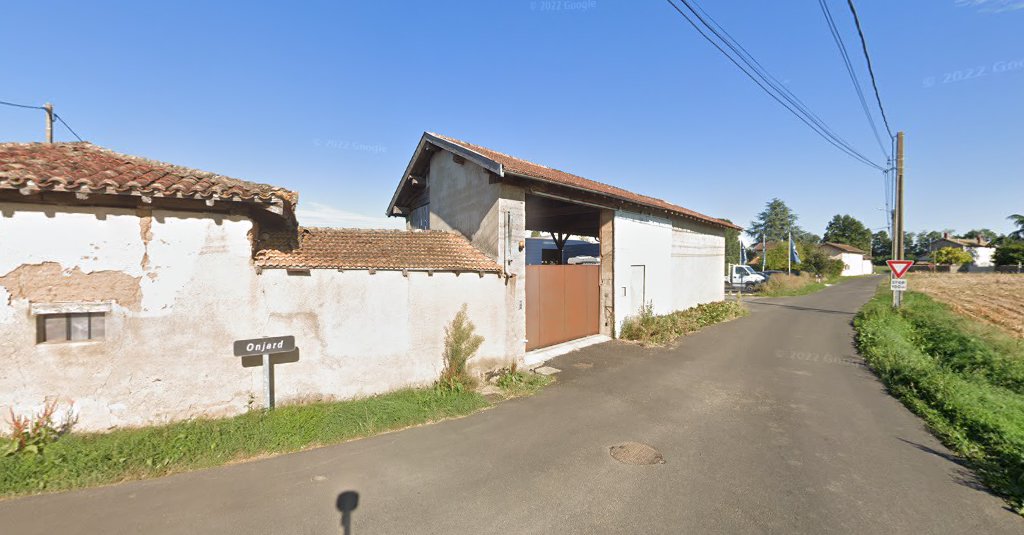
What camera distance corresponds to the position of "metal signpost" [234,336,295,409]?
4.98 m

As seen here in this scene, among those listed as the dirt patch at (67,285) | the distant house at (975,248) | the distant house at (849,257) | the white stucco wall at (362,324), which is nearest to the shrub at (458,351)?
the white stucco wall at (362,324)

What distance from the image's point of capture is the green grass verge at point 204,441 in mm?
3803

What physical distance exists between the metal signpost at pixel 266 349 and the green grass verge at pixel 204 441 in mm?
308

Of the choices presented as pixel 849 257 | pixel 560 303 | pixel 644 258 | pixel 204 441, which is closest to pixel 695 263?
pixel 644 258

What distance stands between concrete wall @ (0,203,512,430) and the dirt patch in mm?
12

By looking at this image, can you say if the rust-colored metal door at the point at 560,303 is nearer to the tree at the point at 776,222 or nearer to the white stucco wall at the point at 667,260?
the white stucco wall at the point at 667,260

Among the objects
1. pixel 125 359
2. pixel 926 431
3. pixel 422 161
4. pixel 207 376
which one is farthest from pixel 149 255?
pixel 926 431

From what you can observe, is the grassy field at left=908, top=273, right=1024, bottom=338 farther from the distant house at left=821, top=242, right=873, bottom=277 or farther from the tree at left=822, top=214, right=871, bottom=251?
the tree at left=822, top=214, right=871, bottom=251

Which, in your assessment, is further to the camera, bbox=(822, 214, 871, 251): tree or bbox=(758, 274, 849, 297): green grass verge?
bbox=(822, 214, 871, 251): tree

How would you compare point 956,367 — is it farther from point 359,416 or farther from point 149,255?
point 149,255

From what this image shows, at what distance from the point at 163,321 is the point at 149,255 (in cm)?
91

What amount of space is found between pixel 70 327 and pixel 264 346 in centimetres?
222

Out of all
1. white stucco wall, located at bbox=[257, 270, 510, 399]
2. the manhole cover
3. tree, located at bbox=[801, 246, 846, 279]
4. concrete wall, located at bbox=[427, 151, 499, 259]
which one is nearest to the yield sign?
the manhole cover

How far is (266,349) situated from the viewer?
16.8 feet
